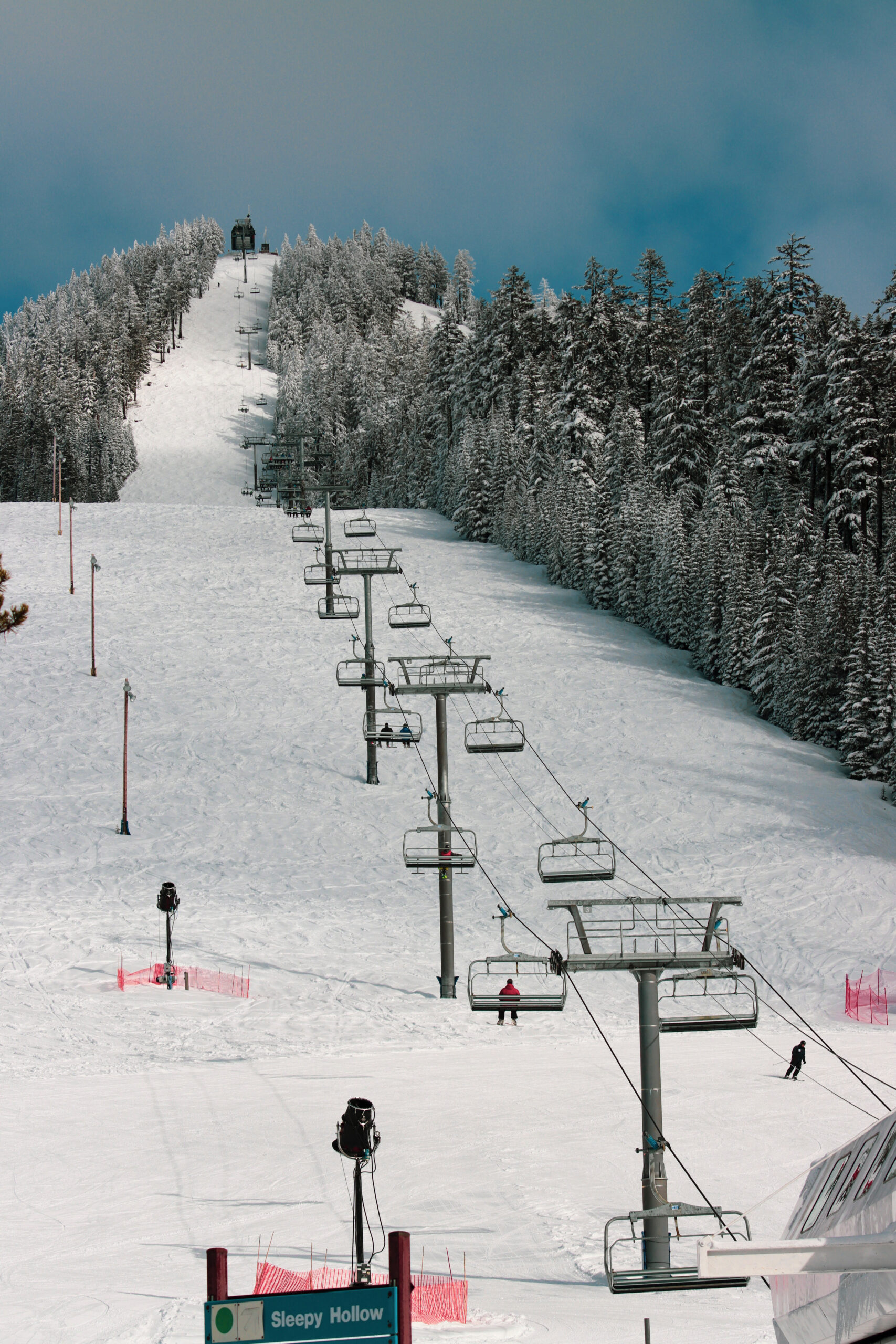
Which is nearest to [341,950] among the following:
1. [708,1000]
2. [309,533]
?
[708,1000]

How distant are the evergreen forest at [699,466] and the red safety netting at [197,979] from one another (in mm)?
26233

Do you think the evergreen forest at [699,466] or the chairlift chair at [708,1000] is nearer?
the chairlift chair at [708,1000]

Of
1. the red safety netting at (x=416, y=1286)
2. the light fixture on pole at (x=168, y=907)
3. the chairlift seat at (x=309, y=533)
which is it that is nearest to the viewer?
the red safety netting at (x=416, y=1286)

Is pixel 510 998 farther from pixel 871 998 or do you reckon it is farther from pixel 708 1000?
pixel 871 998

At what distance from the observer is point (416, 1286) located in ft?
38.0

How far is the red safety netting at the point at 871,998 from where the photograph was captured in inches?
1048

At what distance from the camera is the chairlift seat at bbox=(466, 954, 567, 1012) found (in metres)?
18.0

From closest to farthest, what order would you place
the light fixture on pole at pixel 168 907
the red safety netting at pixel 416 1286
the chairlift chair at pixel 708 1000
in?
the red safety netting at pixel 416 1286 → the chairlift chair at pixel 708 1000 → the light fixture on pole at pixel 168 907

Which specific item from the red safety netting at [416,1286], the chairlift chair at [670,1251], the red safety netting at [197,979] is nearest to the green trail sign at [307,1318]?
the chairlift chair at [670,1251]

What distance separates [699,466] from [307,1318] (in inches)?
2955

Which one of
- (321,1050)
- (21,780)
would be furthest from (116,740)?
(321,1050)

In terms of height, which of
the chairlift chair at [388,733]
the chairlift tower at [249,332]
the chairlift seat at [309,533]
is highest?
Answer: the chairlift tower at [249,332]

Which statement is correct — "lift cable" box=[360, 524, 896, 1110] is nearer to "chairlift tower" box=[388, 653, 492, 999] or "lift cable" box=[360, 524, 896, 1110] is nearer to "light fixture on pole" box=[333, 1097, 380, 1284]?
"chairlift tower" box=[388, 653, 492, 999]

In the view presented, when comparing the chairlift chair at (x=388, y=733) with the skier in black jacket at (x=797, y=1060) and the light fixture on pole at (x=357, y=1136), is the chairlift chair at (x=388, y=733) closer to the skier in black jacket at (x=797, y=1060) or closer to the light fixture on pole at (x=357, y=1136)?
the skier in black jacket at (x=797, y=1060)
